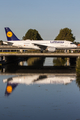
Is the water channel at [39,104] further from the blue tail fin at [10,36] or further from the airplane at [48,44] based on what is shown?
the blue tail fin at [10,36]

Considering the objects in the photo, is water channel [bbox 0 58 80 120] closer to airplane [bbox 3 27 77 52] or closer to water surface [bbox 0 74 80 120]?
water surface [bbox 0 74 80 120]

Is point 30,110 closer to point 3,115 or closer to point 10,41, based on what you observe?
point 3,115

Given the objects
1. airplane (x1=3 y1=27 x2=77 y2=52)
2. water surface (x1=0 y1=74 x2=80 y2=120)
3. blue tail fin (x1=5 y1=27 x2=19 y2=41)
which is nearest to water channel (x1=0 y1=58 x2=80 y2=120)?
water surface (x1=0 y1=74 x2=80 y2=120)

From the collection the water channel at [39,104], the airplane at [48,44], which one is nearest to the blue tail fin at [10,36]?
the airplane at [48,44]

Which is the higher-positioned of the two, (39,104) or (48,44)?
(48,44)

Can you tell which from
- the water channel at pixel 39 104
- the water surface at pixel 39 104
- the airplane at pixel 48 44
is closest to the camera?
the water channel at pixel 39 104

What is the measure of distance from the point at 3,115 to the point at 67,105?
8.16 meters

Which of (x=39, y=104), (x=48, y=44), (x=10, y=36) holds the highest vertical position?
(x=10, y=36)

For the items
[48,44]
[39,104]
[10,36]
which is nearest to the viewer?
[39,104]

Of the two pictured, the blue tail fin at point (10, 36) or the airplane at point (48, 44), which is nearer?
the airplane at point (48, 44)

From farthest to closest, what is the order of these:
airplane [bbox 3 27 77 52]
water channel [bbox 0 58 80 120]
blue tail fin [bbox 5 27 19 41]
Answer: blue tail fin [bbox 5 27 19 41], airplane [bbox 3 27 77 52], water channel [bbox 0 58 80 120]

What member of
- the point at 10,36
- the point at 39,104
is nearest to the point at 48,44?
the point at 10,36

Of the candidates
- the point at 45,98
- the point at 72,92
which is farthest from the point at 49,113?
the point at 72,92

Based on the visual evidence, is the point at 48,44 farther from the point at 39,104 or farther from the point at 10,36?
the point at 39,104
